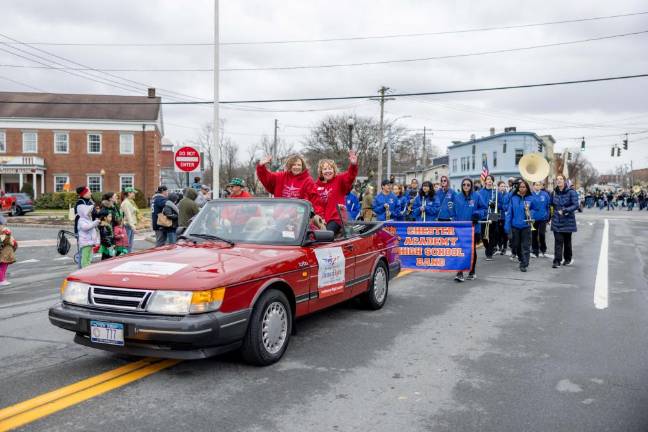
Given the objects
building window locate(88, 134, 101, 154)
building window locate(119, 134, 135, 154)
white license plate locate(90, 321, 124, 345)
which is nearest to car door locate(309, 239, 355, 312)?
white license plate locate(90, 321, 124, 345)

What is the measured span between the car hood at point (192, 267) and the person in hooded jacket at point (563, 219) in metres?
8.26

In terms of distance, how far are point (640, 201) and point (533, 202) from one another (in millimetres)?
44838

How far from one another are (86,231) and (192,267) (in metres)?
6.19

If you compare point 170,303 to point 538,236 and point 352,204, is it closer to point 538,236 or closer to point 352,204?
point 352,204

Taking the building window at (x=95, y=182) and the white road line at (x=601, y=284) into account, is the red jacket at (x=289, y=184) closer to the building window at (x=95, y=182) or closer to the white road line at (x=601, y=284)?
the white road line at (x=601, y=284)

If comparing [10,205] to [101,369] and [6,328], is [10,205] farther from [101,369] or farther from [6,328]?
[101,369]

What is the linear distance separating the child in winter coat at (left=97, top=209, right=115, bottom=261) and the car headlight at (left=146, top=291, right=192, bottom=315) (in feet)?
22.1

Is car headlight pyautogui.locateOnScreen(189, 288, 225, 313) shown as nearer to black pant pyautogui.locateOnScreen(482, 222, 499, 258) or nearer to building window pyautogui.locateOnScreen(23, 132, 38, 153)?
black pant pyautogui.locateOnScreen(482, 222, 499, 258)

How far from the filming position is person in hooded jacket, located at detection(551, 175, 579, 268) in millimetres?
11875

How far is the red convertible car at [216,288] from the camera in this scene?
431 cm

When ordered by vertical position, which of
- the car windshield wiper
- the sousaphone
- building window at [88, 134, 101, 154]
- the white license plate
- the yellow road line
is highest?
building window at [88, 134, 101, 154]

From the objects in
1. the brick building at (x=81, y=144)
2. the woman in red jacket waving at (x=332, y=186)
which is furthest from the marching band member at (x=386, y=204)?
the brick building at (x=81, y=144)

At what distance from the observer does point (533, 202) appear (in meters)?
12.8

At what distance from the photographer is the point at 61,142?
47.1 metres
